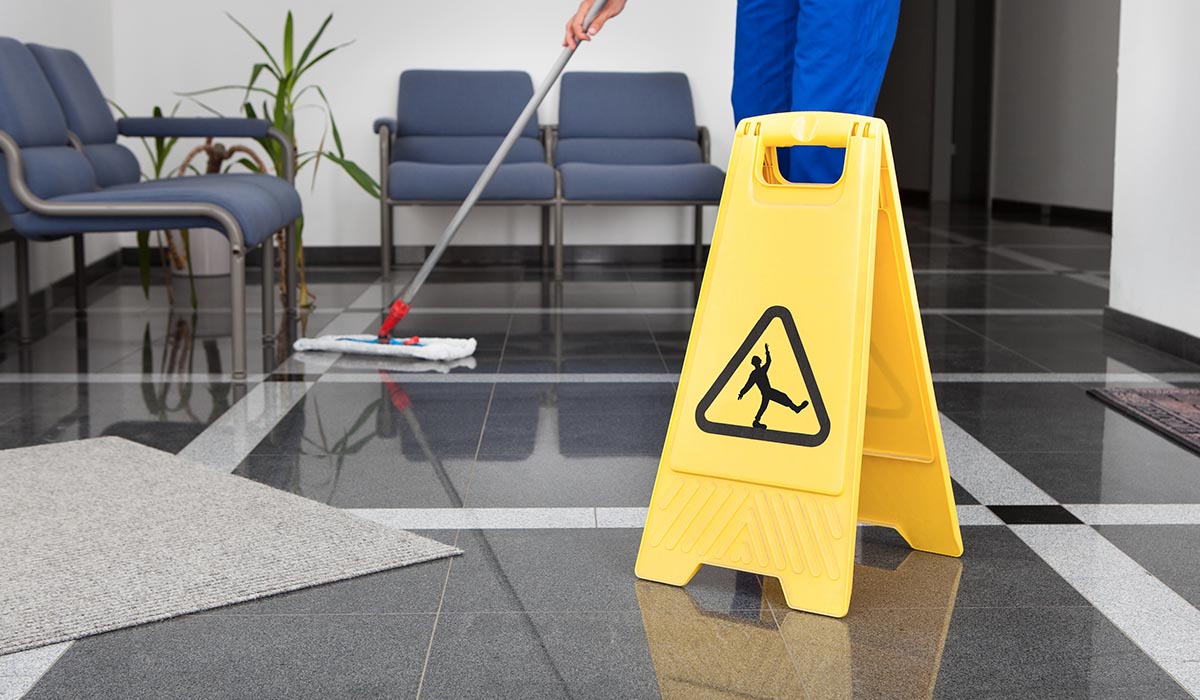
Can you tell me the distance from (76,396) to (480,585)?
5.11 ft

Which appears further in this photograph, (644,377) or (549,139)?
(549,139)

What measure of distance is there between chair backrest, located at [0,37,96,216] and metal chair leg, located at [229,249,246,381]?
20.3 inches

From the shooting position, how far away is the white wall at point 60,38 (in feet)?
13.2

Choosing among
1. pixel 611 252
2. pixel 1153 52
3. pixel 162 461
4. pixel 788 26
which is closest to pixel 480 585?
pixel 162 461

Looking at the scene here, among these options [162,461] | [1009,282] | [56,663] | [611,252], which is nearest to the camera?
[56,663]

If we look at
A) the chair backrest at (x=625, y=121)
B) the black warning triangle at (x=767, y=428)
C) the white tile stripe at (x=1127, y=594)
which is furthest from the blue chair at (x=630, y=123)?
the black warning triangle at (x=767, y=428)

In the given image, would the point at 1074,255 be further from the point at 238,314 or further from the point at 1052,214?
the point at 238,314

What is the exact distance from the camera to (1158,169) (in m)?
3.44

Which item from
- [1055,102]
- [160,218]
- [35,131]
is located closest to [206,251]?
[35,131]

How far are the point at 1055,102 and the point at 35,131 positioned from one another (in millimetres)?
6916

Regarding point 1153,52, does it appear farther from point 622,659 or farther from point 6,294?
point 6,294

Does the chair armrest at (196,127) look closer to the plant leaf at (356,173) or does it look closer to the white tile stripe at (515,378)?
the plant leaf at (356,173)

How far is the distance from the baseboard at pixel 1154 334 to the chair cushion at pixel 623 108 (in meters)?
2.29

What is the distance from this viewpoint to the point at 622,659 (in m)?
1.38
